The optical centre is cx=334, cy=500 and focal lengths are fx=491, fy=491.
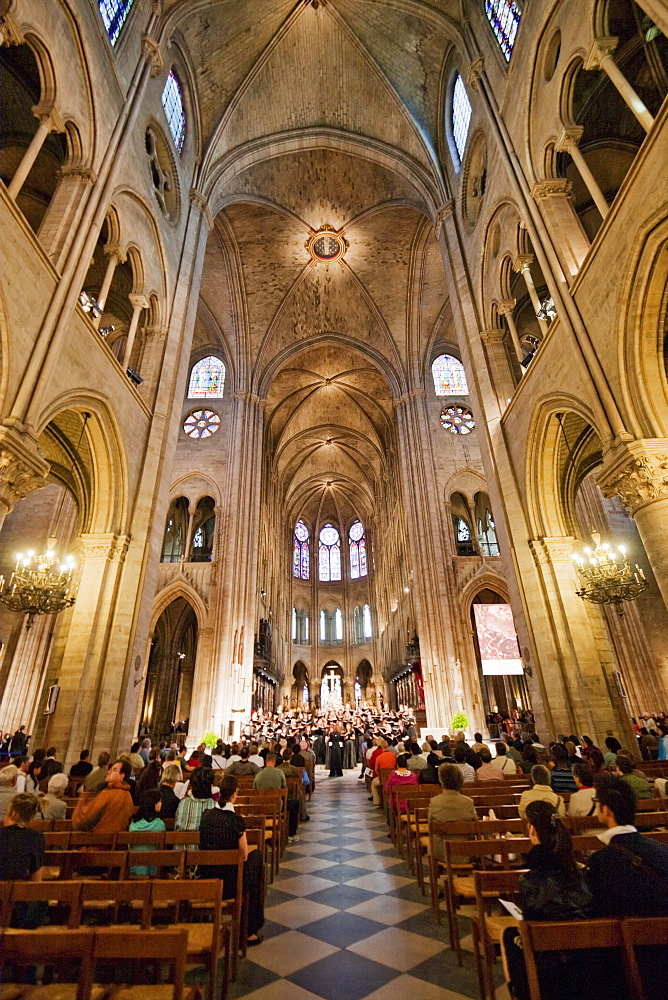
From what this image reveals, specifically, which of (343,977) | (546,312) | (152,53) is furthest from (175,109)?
(343,977)

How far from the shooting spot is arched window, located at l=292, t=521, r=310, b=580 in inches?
1688

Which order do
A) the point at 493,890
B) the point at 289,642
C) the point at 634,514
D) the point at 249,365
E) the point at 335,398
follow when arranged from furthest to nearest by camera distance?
A: the point at 289,642
the point at 335,398
the point at 249,365
the point at 634,514
the point at 493,890

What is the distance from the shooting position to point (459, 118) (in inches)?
583

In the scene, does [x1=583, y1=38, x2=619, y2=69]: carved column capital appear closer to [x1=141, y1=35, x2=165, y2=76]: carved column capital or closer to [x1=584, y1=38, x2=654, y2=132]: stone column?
[x1=584, y1=38, x2=654, y2=132]: stone column

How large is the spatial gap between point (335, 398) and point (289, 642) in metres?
18.9

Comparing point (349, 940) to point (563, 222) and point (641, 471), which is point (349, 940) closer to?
point (641, 471)

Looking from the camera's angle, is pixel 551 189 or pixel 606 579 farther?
pixel 551 189

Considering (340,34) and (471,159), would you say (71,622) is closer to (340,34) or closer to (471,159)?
(471,159)

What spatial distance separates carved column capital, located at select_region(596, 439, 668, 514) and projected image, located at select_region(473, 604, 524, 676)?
10.8m

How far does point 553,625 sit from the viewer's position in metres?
9.28

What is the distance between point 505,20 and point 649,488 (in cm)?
1218

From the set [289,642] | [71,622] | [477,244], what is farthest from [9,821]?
[289,642]

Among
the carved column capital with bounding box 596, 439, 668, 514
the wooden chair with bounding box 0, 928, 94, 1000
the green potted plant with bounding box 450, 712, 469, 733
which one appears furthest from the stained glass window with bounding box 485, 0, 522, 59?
the green potted plant with bounding box 450, 712, 469, 733

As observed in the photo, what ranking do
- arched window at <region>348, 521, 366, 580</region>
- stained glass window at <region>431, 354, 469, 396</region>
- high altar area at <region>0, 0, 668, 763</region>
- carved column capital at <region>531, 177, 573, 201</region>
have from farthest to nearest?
1. arched window at <region>348, 521, 366, 580</region>
2. stained glass window at <region>431, 354, 469, 396</region>
3. carved column capital at <region>531, 177, 573, 201</region>
4. high altar area at <region>0, 0, 668, 763</region>
